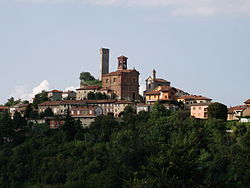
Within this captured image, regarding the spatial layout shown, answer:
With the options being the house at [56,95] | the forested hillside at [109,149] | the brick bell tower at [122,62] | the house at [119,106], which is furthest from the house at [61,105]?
the brick bell tower at [122,62]

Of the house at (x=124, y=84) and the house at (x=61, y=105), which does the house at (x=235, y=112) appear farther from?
the house at (x=61, y=105)

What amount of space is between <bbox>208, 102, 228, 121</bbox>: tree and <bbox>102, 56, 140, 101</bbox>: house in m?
23.5

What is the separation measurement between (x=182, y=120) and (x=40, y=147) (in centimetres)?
2326

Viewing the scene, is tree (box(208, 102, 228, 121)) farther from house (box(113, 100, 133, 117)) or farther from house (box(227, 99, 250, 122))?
house (box(113, 100, 133, 117))

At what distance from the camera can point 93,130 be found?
219 ft

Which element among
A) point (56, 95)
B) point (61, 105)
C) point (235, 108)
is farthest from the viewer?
point (56, 95)

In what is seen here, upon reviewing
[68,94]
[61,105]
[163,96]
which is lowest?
[61,105]

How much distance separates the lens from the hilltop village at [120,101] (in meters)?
70.8

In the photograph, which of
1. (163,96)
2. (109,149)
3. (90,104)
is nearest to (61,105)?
(90,104)

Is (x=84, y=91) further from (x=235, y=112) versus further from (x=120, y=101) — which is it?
(x=235, y=112)

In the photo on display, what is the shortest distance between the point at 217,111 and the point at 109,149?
711 inches

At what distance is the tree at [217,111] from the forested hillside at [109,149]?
3.11 meters

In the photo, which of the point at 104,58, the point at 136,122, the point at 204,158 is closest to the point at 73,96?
the point at 104,58

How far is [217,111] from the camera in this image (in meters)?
64.2
